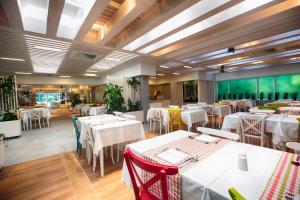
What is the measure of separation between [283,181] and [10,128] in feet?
22.8

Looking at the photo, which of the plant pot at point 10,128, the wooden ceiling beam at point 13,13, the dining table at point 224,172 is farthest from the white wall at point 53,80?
the dining table at point 224,172

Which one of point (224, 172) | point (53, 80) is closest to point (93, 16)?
point (224, 172)

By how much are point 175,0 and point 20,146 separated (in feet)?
18.1

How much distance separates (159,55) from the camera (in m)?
5.54

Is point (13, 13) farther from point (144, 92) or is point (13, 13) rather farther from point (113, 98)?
point (144, 92)

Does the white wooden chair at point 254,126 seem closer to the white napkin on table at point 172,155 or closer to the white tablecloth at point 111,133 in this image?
the white tablecloth at point 111,133

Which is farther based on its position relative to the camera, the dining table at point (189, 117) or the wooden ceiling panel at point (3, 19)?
the dining table at point (189, 117)

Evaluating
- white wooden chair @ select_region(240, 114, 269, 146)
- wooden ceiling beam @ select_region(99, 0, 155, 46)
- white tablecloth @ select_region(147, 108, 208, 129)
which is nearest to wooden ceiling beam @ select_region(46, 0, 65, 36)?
wooden ceiling beam @ select_region(99, 0, 155, 46)

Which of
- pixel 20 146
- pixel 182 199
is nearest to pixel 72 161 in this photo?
pixel 20 146

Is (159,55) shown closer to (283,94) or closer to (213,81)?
(213,81)

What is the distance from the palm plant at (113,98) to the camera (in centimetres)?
621

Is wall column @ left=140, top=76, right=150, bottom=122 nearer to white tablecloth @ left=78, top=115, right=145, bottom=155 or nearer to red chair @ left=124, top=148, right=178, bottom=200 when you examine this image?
white tablecloth @ left=78, top=115, right=145, bottom=155

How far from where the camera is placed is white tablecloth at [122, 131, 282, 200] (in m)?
0.82

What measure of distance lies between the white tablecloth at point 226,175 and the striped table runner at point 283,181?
26 millimetres
